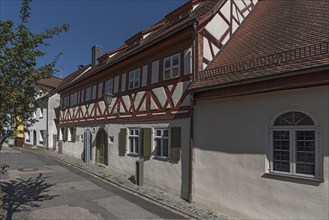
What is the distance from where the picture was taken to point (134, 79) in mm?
12789

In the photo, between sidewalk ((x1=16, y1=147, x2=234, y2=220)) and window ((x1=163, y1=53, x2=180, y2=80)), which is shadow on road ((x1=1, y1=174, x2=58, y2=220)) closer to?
sidewalk ((x1=16, y1=147, x2=234, y2=220))

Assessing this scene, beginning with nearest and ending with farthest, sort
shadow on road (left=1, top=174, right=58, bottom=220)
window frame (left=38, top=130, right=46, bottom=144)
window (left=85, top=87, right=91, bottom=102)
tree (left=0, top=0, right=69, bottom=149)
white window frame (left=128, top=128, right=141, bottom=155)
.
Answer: tree (left=0, top=0, right=69, bottom=149), shadow on road (left=1, top=174, right=58, bottom=220), white window frame (left=128, top=128, right=141, bottom=155), window (left=85, top=87, right=91, bottom=102), window frame (left=38, top=130, right=46, bottom=144)

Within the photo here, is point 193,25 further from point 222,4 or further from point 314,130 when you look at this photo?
point 314,130

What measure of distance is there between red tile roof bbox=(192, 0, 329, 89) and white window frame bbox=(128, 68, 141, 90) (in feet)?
13.7

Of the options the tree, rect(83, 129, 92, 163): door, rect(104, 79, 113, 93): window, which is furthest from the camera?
rect(83, 129, 92, 163): door

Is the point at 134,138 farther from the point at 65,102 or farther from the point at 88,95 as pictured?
the point at 65,102

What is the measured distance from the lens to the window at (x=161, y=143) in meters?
10.4

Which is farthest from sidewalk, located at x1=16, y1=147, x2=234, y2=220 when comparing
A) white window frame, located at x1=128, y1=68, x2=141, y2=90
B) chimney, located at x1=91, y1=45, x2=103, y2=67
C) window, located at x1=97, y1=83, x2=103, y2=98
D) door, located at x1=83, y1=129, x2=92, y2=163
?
chimney, located at x1=91, y1=45, x2=103, y2=67

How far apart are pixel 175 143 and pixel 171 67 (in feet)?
10.1

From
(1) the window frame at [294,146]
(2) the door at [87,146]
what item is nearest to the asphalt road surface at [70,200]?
(1) the window frame at [294,146]

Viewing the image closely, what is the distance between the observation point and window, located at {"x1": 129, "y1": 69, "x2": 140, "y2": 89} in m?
12.5

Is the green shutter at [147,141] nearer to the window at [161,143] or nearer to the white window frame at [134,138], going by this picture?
the window at [161,143]

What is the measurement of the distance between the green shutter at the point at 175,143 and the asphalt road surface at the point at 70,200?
6.23 ft

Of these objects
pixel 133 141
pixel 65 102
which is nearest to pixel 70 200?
pixel 133 141
